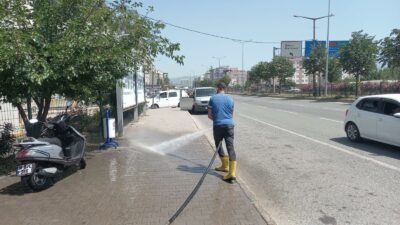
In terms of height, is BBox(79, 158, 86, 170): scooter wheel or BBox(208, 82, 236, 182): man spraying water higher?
BBox(208, 82, 236, 182): man spraying water

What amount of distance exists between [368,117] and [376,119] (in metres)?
0.41

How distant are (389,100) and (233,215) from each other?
7274 millimetres

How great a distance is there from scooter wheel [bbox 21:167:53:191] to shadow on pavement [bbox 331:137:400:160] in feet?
24.5

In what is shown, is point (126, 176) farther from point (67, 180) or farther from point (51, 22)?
point (51, 22)

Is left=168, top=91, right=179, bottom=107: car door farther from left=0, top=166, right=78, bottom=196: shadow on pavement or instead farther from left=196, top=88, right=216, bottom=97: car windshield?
left=0, top=166, right=78, bottom=196: shadow on pavement

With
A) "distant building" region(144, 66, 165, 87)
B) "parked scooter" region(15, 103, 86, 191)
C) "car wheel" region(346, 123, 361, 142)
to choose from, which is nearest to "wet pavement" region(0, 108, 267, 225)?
"parked scooter" region(15, 103, 86, 191)

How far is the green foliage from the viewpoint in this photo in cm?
3709

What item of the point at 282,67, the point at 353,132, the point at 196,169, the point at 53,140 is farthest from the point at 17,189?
the point at 282,67

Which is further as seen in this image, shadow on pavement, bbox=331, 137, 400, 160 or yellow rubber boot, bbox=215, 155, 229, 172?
shadow on pavement, bbox=331, 137, 400, 160

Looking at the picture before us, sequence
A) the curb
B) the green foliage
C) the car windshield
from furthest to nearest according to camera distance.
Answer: the green foliage, the car windshield, the curb

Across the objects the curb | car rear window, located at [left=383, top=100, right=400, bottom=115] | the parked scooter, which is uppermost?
car rear window, located at [left=383, top=100, right=400, bottom=115]

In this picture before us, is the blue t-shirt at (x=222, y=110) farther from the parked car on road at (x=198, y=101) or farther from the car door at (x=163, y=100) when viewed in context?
the car door at (x=163, y=100)

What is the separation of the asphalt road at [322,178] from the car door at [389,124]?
33cm

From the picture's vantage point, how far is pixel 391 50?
37.7m
